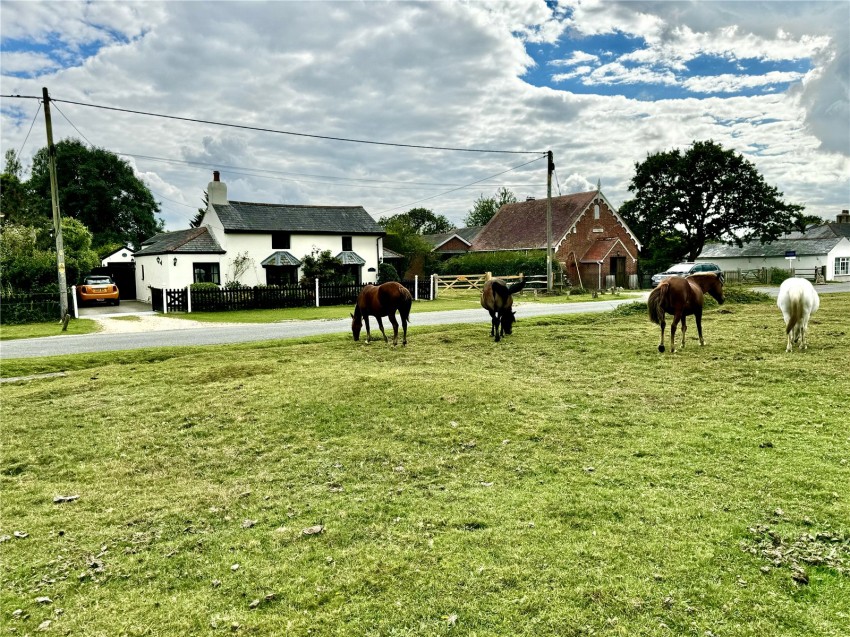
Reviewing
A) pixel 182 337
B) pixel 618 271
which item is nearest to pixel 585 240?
pixel 618 271

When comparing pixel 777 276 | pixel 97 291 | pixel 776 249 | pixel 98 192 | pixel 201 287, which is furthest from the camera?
pixel 98 192

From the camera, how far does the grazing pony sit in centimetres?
1550

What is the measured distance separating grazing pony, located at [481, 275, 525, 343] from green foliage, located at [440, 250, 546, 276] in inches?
1271

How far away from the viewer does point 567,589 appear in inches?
153

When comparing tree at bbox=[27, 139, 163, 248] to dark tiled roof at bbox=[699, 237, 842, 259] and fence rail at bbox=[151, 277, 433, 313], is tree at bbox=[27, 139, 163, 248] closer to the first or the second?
fence rail at bbox=[151, 277, 433, 313]

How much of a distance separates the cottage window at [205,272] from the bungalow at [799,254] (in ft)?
187

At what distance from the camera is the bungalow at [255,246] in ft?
128

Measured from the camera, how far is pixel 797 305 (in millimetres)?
12133

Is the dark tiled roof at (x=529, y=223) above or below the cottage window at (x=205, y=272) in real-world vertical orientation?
above

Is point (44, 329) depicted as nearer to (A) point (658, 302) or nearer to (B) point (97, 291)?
(B) point (97, 291)

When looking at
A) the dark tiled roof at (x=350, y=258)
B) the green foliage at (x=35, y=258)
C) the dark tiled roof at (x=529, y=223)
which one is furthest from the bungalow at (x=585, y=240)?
the green foliage at (x=35, y=258)

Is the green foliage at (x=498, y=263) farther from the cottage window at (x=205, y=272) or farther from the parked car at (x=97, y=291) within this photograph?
the parked car at (x=97, y=291)

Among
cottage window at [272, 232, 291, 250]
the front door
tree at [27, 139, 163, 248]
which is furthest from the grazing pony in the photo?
tree at [27, 139, 163, 248]

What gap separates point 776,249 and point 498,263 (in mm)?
39904
